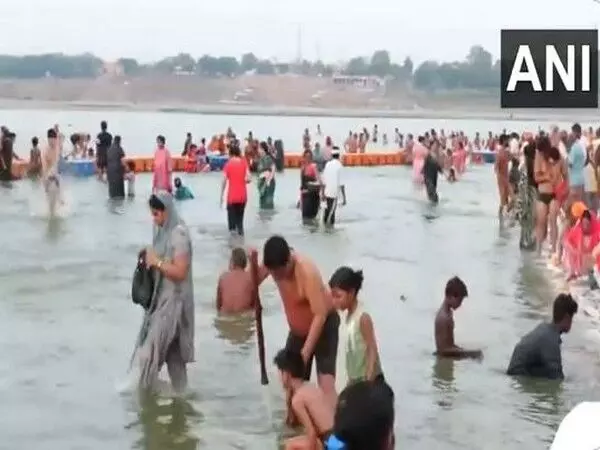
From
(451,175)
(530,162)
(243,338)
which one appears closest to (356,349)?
(243,338)

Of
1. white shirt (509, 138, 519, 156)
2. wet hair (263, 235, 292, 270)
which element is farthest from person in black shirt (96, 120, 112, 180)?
wet hair (263, 235, 292, 270)

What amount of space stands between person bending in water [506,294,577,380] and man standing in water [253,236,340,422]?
2586 mm

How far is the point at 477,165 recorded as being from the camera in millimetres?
49688

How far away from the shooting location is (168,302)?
9133mm

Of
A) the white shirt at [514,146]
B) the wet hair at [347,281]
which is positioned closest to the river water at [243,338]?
the wet hair at [347,281]

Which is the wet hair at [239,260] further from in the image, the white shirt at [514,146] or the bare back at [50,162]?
the white shirt at [514,146]

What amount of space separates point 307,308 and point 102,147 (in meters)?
21.6

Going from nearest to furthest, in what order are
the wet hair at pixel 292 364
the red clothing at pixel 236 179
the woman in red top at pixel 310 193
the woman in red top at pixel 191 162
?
the wet hair at pixel 292 364 < the red clothing at pixel 236 179 < the woman in red top at pixel 310 193 < the woman in red top at pixel 191 162

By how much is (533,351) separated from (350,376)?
9.12ft

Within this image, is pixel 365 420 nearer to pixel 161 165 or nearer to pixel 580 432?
pixel 580 432

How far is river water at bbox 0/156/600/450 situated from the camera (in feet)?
28.8

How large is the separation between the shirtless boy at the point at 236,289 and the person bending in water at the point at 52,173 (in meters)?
9.44

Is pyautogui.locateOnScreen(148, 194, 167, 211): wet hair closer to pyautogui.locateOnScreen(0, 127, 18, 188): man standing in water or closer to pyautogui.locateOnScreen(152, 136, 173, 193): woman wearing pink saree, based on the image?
pyautogui.locateOnScreen(152, 136, 173, 193): woman wearing pink saree

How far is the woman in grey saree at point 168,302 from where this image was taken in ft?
29.4
